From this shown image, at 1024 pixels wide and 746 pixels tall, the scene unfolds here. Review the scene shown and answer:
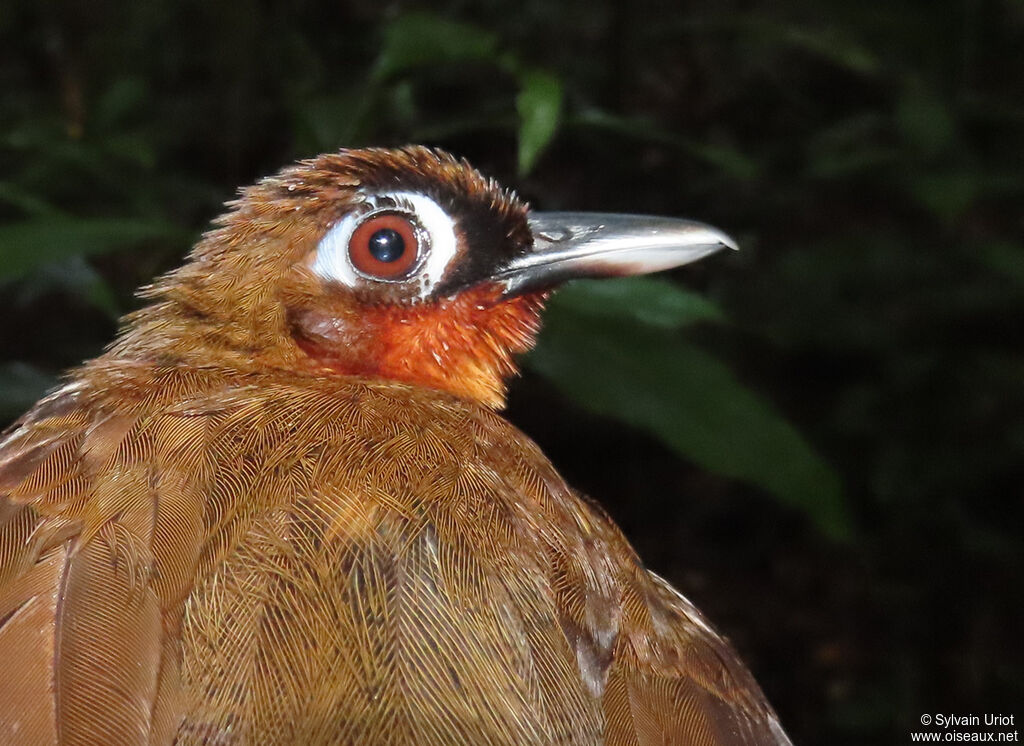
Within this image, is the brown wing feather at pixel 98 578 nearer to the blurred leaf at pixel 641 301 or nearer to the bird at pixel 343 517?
the bird at pixel 343 517

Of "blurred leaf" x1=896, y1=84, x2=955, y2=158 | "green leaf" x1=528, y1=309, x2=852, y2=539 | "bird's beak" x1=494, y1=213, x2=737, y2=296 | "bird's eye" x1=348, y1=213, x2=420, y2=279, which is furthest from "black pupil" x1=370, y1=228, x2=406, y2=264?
"blurred leaf" x1=896, y1=84, x2=955, y2=158

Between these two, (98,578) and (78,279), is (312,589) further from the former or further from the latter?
(78,279)

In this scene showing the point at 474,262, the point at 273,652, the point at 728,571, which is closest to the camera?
the point at 273,652

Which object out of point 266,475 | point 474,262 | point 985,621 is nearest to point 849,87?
point 985,621

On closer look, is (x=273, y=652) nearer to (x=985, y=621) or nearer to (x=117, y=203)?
(x=117, y=203)

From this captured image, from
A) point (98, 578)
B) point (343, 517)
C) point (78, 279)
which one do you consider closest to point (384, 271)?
point (343, 517)

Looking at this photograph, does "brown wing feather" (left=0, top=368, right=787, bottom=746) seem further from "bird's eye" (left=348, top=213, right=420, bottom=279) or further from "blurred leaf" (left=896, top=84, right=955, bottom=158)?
"blurred leaf" (left=896, top=84, right=955, bottom=158)
